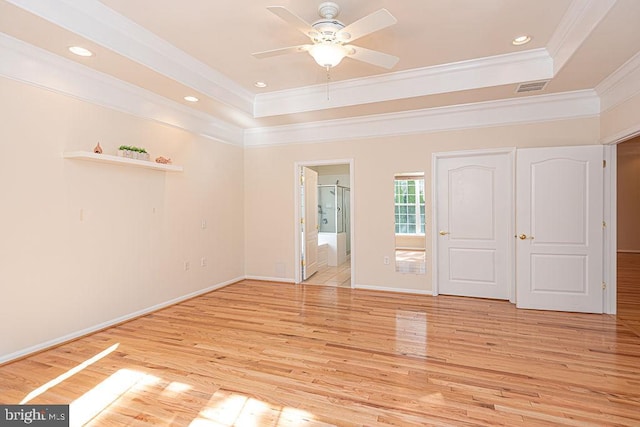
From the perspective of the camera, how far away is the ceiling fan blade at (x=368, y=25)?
2.27m

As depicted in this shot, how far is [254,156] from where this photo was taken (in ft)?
19.6

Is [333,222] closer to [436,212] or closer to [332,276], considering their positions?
[332,276]

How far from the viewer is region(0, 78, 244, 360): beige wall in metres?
2.86

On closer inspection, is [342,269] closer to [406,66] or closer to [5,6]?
[406,66]

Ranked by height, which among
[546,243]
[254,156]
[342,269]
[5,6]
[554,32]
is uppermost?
[554,32]

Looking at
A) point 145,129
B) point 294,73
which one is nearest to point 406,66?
point 294,73

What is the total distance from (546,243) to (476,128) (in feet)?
5.82

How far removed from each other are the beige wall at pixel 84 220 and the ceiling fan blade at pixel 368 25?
2.76m

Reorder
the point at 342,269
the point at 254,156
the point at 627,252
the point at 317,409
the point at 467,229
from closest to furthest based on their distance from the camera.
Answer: the point at 317,409 < the point at 467,229 < the point at 254,156 < the point at 342,269 < the point at 627,252

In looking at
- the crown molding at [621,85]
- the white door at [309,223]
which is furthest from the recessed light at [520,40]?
the white door at [309,223]

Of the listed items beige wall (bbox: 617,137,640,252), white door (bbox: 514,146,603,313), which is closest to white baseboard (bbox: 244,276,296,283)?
white door (bbox: 514,146,603,313)

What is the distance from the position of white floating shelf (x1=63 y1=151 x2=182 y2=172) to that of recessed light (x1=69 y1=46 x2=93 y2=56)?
88 cm

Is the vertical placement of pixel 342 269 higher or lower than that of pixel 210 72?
lower

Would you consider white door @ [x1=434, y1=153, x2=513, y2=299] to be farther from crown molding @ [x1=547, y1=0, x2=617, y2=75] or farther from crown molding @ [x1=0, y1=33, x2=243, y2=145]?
crown molding @ [x1=0, y1=33, x2=243, y2=145]
